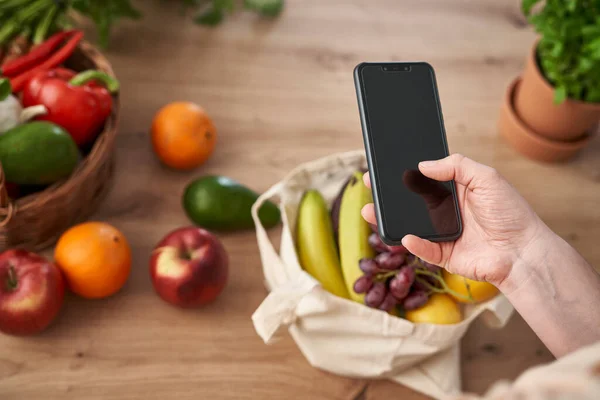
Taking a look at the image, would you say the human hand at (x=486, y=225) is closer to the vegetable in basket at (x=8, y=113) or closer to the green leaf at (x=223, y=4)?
the vegetable in basket at (x=8, y=113)

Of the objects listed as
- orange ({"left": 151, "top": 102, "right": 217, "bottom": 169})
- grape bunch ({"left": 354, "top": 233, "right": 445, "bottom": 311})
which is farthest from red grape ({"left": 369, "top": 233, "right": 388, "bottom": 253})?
orange ({"left": 151, "top": 102, "right": 217, "bottom": 169})

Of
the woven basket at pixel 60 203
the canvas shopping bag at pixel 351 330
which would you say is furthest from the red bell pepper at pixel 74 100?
the canvas shopping bag at pixel 351 330

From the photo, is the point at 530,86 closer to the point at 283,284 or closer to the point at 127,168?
the point at 283,284

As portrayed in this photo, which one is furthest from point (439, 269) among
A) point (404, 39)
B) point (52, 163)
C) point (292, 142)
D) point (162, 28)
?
point (162, 28)

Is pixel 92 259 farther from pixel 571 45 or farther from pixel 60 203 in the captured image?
pixel 571 45

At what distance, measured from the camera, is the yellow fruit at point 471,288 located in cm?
86

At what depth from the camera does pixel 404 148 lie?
0.80m

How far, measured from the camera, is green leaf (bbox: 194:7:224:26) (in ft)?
4.46

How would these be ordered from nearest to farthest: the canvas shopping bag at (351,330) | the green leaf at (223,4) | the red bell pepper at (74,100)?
the canvas shopping bag at (351,330) → the red bell pepper at (74,100) → the green leaf at (223,4)

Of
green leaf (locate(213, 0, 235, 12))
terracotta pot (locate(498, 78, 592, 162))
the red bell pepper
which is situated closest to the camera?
the red bell pepper

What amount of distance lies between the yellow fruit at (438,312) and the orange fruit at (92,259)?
43 centimetres

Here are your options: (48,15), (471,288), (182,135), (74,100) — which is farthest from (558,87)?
(48,15)

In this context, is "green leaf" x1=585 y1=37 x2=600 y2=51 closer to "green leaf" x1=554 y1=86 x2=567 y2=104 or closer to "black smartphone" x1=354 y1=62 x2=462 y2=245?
"green leaf" x1=554 y1=86 x2=567 y2=104


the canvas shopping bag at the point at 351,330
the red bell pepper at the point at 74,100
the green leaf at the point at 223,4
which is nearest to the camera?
the canvas shopping bag at the point at 351,330
